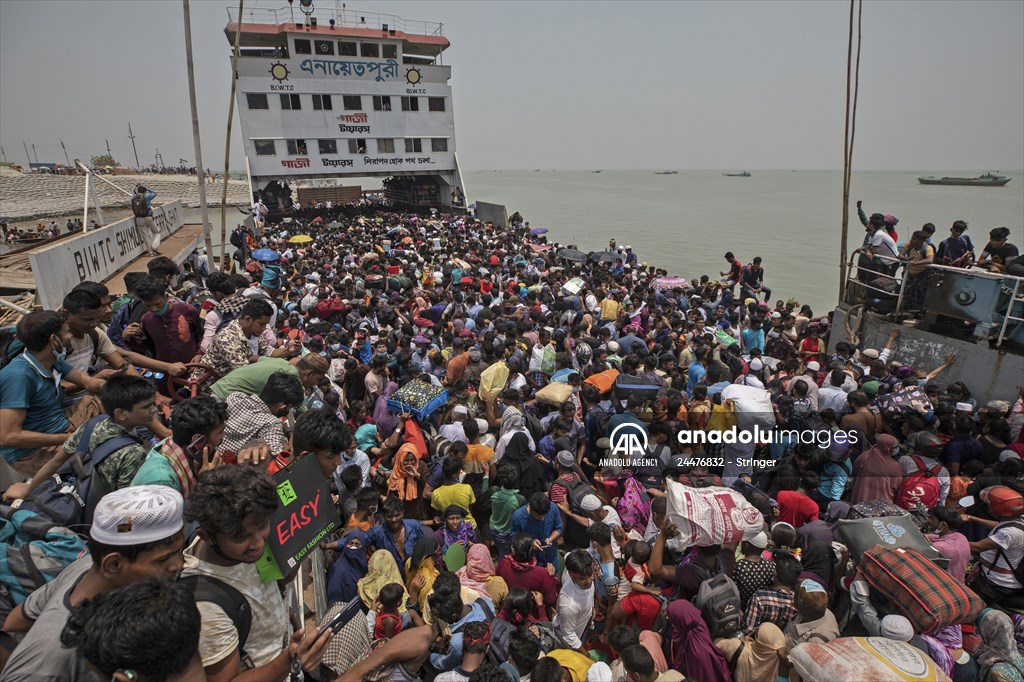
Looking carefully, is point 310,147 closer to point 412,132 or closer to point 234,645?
point 412,132

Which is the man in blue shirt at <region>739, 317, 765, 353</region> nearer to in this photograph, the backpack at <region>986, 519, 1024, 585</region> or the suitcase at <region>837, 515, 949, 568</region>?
the backpack at <region>986, 519, 1024, 585</region>

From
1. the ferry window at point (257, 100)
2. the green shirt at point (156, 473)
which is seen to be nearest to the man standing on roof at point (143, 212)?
the green shirt at point (156, 473)

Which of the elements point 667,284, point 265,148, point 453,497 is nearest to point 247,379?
point 453,497

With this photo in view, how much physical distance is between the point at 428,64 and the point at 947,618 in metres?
32.3

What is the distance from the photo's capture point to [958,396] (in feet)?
17.9

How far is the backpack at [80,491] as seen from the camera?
2359mm

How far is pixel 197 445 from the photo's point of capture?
2596 mm

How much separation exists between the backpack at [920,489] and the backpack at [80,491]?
584 centimetres

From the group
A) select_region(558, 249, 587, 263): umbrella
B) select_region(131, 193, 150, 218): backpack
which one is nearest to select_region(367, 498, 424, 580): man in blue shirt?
select_region(131, 193, 150, 218): backpack

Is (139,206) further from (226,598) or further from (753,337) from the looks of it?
(753,337)

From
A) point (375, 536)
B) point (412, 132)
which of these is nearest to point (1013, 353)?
point (375, 536)

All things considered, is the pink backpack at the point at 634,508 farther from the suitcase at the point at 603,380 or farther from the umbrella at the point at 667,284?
the umbrella at the point at 667,284

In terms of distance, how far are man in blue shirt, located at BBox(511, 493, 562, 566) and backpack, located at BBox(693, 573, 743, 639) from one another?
1094 mm

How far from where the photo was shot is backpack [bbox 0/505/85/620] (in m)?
2.07
